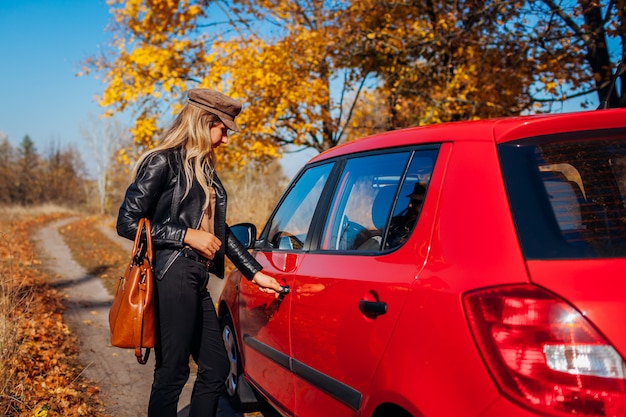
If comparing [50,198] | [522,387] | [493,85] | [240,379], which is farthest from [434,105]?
[50,198]

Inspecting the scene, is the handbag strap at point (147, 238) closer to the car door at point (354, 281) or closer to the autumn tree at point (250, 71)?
the car door at point (354, 281)

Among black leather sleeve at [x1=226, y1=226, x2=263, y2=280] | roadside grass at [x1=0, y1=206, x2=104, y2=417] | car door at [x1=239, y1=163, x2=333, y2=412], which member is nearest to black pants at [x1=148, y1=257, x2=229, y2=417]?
black leather sleeve at [x1=226, y1=226, x2=263, y2=280]

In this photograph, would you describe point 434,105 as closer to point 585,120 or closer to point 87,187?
point 585,120

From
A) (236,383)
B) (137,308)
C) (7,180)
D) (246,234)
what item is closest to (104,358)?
(236,383)

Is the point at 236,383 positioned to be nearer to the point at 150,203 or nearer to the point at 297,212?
the point at 297,212

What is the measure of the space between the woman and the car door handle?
0.92 metres

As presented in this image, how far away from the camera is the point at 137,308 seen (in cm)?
279

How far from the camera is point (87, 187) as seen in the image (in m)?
73.6

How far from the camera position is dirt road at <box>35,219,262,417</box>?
459 centimetres

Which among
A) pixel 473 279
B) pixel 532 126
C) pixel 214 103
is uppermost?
pixel 214 103

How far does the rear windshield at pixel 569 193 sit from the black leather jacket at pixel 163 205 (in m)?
1.59

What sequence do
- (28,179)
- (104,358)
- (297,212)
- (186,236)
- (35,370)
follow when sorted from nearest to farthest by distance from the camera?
(186,236), (297,212), (35,370), (104,358), (28,179)

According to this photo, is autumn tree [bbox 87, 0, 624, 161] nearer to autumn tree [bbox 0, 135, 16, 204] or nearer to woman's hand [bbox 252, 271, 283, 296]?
woman's hand [bbox 252, 271, 283, 296]

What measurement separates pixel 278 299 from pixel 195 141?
97cm
